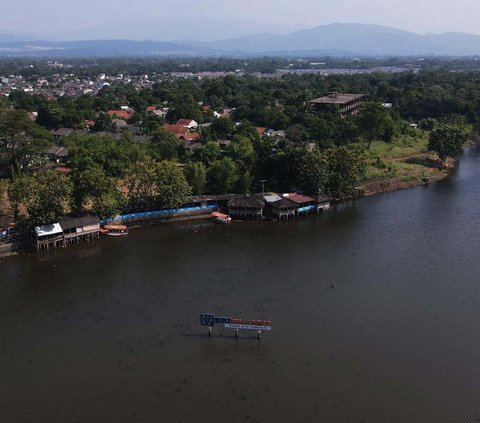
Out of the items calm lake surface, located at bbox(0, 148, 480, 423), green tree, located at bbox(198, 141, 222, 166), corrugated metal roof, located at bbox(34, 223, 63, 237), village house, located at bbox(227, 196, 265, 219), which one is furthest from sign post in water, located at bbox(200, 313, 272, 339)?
green tree, located at bbox(198, 141, 222, 166)

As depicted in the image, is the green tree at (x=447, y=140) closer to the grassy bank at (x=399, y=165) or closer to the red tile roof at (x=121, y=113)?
the grassy bank at (x=399, y=165)

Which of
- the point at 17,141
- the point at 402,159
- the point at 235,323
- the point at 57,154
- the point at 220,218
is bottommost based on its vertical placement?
the point at 235,323

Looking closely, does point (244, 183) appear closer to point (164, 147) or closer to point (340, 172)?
point (340, 172)

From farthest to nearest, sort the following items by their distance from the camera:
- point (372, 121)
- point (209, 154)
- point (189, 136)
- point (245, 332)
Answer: point (189, 136)
point (372, 121)
point (209, 154)
point (245, 332)

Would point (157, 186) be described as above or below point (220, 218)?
above

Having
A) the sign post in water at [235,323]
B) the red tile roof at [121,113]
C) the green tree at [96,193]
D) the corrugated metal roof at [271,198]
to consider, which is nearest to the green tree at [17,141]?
the green tree at [96,193]

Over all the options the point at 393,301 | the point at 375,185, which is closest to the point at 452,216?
the point at 375,185

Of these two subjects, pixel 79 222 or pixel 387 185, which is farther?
pixel 387 185

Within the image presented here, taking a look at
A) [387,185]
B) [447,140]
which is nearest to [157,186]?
[387,185]

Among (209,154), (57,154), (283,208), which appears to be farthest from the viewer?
(57,154)
